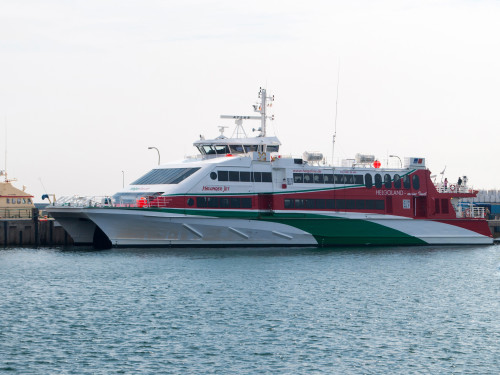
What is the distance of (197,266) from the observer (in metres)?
40.7

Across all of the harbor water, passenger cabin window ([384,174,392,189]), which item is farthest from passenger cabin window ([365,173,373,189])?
the harbor water

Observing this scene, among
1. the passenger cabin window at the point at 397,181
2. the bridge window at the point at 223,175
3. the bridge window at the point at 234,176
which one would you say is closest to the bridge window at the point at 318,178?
the bridge window at the point at 234,176

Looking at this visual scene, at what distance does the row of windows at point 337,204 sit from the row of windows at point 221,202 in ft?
10.1

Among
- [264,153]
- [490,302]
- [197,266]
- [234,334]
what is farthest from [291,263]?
[234,334]

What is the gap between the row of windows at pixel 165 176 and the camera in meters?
47.7

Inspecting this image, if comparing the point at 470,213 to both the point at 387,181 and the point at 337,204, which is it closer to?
the point at 387,181

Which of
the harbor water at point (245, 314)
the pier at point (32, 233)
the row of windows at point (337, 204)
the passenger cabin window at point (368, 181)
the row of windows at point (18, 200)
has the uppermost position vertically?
the passenger cabin window at point (368, 181)

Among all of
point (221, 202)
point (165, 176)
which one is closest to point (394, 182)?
point (221, 202)

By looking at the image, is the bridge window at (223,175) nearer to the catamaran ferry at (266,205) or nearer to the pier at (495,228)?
the catamaran ferry at (266,205)

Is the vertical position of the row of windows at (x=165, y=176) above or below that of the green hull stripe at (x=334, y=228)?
above

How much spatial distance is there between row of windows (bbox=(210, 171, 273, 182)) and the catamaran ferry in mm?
63

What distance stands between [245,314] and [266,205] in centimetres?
2108

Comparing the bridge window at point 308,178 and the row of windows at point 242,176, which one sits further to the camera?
the bridge window at point 308,178

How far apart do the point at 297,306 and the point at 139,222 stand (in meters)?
17.7
